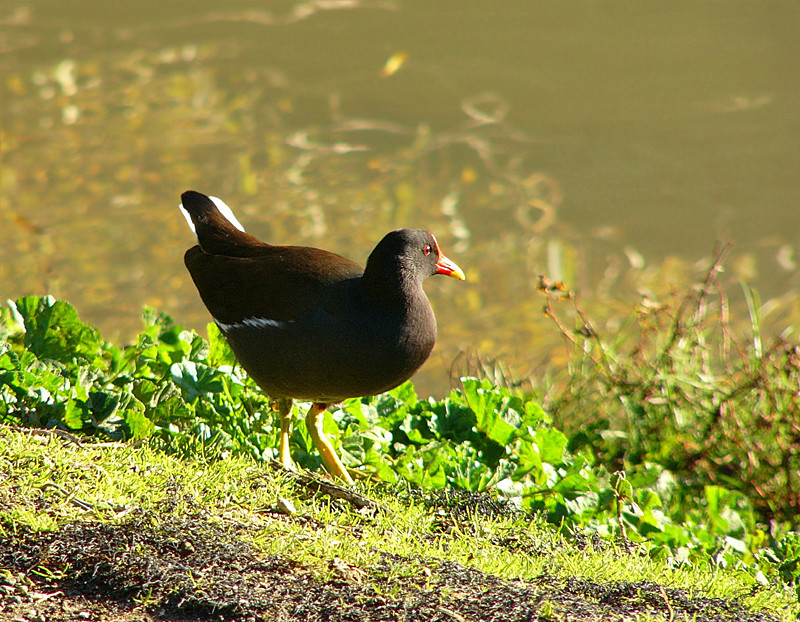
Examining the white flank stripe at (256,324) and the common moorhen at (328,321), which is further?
the white flank stripe at (256,324)

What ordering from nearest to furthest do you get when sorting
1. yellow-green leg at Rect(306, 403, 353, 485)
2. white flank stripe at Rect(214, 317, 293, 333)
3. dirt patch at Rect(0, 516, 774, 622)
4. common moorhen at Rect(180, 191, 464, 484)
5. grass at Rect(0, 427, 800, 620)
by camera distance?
dirt patch at Rect(0, 516, 774, 622) < grass at Rect(0, 427, 800, 620) < common moorhen at Rect(180, 191, 464, 484) < white flank stripe at Rect(214, 317, 293, 333) < yellow-green leg at Rect(306, 403, 353, 485)

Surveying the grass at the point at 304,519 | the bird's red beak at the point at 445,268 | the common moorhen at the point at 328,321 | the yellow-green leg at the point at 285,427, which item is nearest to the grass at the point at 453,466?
the grass at the point at 304,519

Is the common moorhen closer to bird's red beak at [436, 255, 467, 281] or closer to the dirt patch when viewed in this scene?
bird's red beak at [436, 255, 467, 281]

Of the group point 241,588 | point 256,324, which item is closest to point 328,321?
point 256,324

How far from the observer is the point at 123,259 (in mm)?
8016

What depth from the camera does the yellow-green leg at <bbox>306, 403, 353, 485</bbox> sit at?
4.18 metres

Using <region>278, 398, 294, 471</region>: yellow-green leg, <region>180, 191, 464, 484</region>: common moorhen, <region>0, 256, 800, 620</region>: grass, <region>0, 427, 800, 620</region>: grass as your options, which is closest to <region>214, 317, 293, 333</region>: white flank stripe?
<region>180, 191, 464, 484</region>: common moorhen

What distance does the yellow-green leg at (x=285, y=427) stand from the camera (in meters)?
4.22

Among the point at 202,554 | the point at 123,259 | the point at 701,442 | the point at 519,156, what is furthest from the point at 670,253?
the point at 202,554

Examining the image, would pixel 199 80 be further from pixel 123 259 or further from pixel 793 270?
pixel 793 270

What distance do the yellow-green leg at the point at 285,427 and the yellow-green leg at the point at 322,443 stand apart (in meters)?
0.10

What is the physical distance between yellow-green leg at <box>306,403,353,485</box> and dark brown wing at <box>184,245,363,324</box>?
1.75ft

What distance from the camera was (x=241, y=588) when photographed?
2727mm

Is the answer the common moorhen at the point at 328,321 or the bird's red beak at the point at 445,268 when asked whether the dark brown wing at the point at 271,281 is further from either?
the bird's red beak at the point at 445,268
